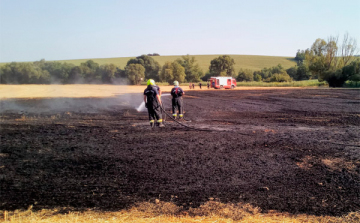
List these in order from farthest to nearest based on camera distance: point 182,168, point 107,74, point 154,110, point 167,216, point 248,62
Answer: point 248,62 → point 107,74 → point 154,110 → point 182,168 → point 167,216

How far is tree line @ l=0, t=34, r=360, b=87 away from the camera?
185 feet

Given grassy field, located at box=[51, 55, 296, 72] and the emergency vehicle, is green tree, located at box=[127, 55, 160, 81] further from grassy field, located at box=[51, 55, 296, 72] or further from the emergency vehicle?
the emergency vehicle

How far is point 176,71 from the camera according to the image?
8200 centimetres

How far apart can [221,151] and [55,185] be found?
4532mm

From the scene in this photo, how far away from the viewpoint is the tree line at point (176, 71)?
56312 millimetres

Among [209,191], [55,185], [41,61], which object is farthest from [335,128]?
[41,61]

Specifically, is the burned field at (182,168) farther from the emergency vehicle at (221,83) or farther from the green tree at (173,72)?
the green tree at (173,72)

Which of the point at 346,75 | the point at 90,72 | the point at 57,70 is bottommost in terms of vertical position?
the point at 346,75

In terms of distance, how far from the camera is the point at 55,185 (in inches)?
236

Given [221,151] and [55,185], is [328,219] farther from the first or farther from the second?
[55,185]

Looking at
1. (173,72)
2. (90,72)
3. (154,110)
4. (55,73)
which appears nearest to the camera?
(154,110)

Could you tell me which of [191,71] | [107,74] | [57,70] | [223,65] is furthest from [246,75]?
[57,70]

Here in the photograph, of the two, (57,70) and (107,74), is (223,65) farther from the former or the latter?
(57,70)

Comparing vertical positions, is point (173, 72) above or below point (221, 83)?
above
